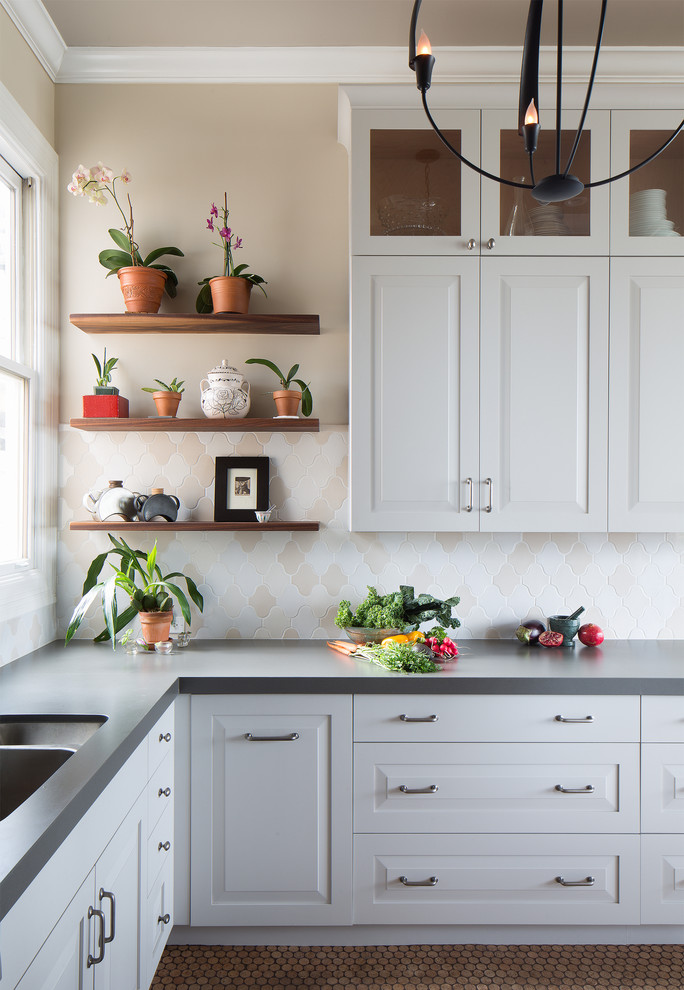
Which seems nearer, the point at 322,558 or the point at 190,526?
the point at 190,526

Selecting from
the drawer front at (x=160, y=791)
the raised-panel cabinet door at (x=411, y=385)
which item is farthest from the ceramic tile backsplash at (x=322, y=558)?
the drawer front at (x=160, y=791)

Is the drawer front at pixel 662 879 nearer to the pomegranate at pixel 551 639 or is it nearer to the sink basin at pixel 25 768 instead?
the pomegranate at pixel 551 639

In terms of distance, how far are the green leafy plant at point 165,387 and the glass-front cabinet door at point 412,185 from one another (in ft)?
2.62

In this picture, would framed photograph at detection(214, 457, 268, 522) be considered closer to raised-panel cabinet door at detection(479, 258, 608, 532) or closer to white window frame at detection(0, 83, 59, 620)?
white window frame at detection(0, 83, 59, 620)

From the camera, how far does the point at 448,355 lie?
2262 millimetres

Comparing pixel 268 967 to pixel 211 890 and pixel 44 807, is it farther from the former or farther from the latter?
pixel 44 807

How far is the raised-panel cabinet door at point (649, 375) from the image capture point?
2.26 m

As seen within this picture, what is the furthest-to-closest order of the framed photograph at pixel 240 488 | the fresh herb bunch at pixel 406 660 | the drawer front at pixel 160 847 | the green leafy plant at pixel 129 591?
the framed photograph at pixel 240 488, the green leafy plant at pixel 129 591, the fresh herb bunch at pixel 406 660, the drawer front at pixel 160 847

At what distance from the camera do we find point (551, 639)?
2385 millimetres

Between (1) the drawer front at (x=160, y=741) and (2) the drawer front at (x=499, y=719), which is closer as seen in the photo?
(1) the drawer front at (x=160, y=741)

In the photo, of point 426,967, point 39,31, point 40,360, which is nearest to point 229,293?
point 40,360

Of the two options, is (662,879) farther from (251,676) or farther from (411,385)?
(411,385)

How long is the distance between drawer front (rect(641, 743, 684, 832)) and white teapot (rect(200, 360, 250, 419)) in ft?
5.56

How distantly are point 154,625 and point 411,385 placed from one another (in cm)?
118
